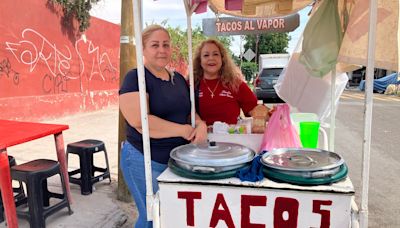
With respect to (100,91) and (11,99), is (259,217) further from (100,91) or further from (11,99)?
(100,91)

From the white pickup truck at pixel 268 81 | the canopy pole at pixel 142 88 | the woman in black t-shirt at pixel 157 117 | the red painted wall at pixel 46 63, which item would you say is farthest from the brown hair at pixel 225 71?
the white pickup truck at pixel 268 81

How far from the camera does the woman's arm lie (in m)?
1.97

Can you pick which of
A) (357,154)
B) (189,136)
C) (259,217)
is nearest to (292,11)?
(189,136)

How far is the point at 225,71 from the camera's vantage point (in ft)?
10.4

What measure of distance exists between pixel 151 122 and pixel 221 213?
671 millimetres

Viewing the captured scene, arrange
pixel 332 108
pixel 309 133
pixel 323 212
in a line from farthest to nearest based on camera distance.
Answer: pixel 332 108 → pixel 309 133 → pixel 323 212

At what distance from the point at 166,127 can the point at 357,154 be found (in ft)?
17.0

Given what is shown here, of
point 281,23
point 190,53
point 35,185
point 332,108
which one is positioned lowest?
point 35,185

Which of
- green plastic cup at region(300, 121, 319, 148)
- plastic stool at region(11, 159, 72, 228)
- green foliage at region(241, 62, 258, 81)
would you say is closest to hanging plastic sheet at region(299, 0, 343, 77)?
green plastic cup at region(300, 121, 319, 148)

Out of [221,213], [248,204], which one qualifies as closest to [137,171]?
[221,213]

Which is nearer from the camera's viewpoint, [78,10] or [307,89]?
[307,89]

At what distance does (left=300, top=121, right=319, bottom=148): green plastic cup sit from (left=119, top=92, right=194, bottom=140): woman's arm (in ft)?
2.64

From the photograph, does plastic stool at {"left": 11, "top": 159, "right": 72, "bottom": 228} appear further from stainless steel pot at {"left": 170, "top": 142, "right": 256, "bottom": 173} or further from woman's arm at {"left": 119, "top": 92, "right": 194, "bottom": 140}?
stainless steel pot at {"left": 170, "top": 142, "right": 256, "bottom": 173}

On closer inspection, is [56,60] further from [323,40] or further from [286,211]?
[286,211]
